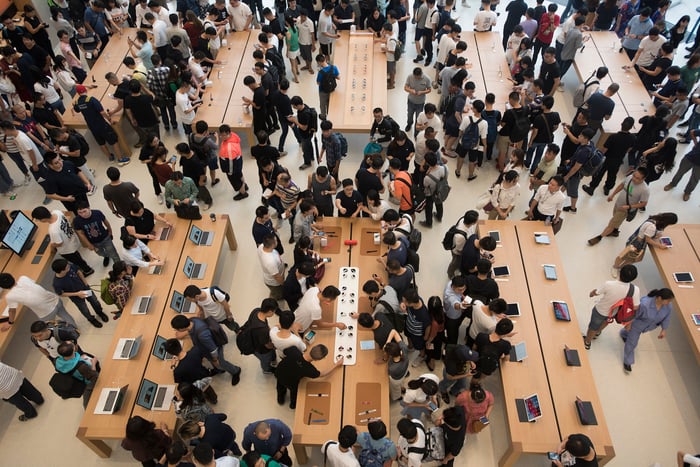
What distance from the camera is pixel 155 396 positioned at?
532 cm

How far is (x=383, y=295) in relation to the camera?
221 inches

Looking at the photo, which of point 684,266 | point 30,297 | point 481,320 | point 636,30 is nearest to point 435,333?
point 481,320

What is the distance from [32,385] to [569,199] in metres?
8.30

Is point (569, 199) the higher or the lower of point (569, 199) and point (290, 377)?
the higher

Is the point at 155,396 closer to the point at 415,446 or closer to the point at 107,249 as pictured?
the point at 107,249

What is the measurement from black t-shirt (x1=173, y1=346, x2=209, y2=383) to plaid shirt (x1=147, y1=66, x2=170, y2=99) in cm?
572

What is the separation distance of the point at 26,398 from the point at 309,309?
145 inches

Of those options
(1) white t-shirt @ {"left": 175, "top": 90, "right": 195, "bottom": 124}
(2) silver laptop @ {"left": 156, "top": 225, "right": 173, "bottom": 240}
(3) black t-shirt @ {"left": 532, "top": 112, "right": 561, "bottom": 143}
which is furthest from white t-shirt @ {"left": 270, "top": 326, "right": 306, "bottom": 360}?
(3) black t-shirt @ {"left": 532, "top": 112, "right": 561, "bottom": 143}

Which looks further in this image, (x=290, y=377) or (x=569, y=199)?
(x=569, y=199)

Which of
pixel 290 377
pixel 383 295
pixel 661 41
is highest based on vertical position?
pixel 661 41

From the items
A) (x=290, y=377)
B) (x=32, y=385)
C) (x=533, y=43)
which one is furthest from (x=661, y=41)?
(x=32, y=385)

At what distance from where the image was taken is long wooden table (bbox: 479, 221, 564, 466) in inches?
196

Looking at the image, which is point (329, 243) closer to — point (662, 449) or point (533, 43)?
point (662, 449)

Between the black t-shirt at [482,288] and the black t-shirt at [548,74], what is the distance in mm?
5035
